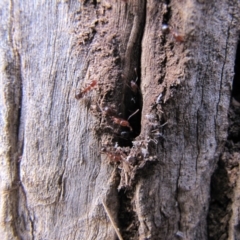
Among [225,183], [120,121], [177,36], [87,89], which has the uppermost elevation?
[177,36]

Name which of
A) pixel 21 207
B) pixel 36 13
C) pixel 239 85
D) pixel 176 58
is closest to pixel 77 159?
pixel 21 207

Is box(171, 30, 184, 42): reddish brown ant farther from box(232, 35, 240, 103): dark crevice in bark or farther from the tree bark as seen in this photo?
box(232, 35, 240, 103): dark crevice in bark

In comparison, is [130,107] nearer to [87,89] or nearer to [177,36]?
[87,89]

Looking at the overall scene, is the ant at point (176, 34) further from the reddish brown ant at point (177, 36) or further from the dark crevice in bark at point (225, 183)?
the dark crevice in bark at point (225, 183)

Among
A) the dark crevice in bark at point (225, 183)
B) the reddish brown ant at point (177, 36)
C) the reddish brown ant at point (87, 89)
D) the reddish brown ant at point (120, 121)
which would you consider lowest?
the dark crevice in bark at point (225, 183)

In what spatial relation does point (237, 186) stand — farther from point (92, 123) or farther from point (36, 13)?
point (36, 13)

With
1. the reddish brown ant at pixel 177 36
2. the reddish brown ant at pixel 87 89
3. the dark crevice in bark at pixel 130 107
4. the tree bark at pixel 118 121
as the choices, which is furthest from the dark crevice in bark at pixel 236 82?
the reddish brown ant at pixel 87 89

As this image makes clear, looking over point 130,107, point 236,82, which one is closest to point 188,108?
point 130,107

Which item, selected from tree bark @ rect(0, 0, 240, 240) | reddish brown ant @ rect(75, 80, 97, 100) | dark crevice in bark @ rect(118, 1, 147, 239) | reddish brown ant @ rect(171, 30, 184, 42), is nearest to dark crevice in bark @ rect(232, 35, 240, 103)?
tree bark @ rect(0, 0, 240, 240)
